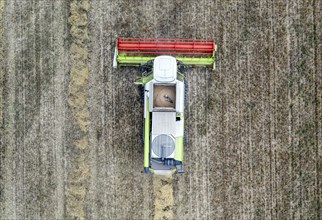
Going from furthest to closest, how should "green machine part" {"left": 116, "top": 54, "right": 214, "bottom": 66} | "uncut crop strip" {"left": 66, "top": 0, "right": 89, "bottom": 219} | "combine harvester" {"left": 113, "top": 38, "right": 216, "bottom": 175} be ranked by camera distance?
"uncut crop strip" {"left": 66, "top": 0, "right": 89, "bottom": 219} → "green machine part" {"left": 116, "top": 54, "right": 214, "bottom": 66} → "combine harvester" {"left": 113, "top": 38, "right": 216, "bottom": 175}

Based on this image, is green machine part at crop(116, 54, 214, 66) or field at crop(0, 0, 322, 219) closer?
green machine part at crop(116, 54, 214, 66)

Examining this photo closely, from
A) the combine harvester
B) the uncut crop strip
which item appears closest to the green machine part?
the combine harvester

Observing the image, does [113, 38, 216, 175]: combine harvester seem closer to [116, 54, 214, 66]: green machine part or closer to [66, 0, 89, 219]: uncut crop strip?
[116, 54, 214, 66]: green machine part

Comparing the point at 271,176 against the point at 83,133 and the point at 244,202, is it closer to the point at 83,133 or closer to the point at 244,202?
the point at 244,202

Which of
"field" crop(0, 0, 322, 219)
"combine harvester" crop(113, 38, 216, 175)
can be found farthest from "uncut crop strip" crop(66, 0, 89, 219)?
"combine harvester" crop(113, 38, 216, 175)

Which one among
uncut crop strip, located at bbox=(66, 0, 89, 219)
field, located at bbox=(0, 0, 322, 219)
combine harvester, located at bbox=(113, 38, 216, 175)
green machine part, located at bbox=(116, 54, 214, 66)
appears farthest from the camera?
uncut crop strip, located at bbox=(66, 0, 89, 219)

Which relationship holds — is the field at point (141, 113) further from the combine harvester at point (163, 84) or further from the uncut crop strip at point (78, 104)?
the combine harvester at point (163, 84)
